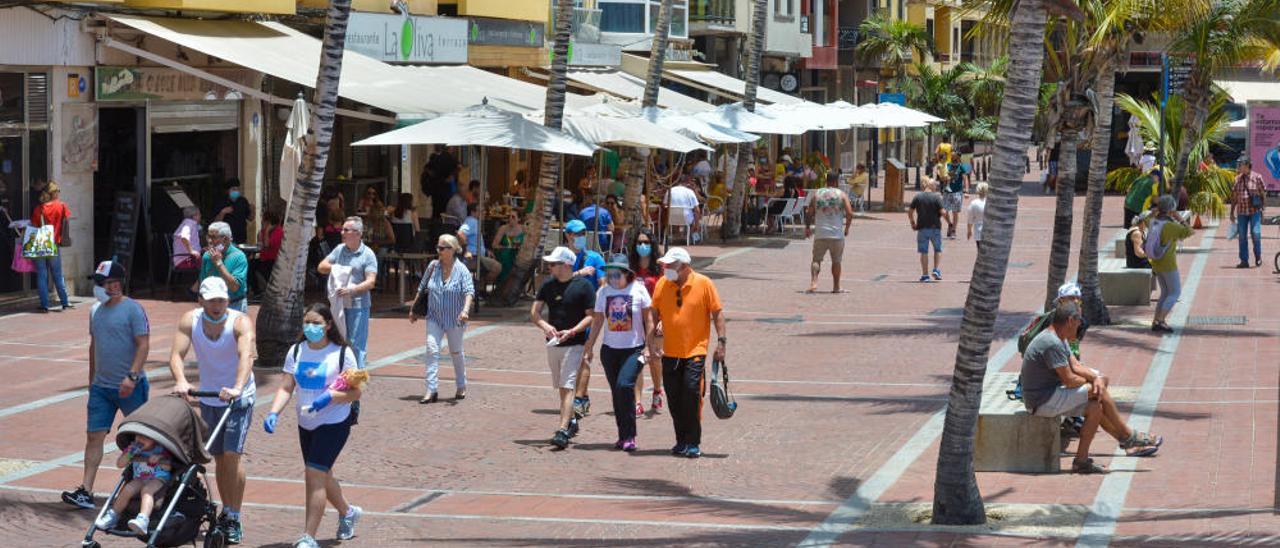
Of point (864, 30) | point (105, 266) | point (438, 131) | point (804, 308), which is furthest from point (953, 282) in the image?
point (864, 30)

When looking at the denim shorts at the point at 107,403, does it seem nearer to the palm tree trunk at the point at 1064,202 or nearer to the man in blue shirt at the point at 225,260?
the man in blue shirt at the point at 225,260

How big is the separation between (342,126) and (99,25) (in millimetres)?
8396

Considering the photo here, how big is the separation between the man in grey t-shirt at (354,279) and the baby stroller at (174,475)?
602cm

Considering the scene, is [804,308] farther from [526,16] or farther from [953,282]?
[526,16]

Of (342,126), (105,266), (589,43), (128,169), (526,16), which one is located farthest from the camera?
(589,43)

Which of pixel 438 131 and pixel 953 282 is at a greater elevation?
pixel 438 131

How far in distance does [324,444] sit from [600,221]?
16.6 metres

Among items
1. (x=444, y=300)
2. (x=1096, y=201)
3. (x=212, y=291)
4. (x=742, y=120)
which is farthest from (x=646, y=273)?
(x=742, y=120)

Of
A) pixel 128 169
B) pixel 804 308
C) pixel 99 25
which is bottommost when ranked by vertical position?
pixel 804 308

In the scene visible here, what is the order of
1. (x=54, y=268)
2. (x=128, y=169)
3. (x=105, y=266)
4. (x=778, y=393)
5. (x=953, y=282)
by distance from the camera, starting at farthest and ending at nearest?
(x=953, y=282) < (x=128, y=169) < (x=54, y=268) < (x=778, y=393) < (x=105, y=266)

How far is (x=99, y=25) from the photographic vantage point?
2220 centimetres

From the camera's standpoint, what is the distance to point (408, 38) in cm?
3008

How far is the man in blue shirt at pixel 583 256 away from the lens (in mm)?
15603

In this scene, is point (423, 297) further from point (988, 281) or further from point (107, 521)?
point (107, 521)
